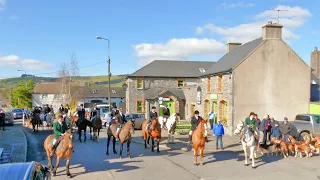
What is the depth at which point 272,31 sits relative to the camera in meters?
24.3

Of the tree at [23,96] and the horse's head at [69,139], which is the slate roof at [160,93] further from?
the tree at [23,96]

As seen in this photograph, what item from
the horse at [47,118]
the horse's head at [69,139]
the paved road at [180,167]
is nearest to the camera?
the horse's head at [69,139]

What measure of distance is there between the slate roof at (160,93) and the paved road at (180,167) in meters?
22.4

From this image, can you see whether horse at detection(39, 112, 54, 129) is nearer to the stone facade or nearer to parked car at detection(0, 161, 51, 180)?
the stone facade

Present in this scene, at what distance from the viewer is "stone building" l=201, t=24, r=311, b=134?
23.7 metres

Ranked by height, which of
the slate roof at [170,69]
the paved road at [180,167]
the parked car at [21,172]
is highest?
the slate roof at [170,69]

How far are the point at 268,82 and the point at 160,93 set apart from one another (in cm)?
1676

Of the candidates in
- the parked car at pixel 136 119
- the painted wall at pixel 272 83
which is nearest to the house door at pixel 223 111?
the painted wall at pixel 272 83

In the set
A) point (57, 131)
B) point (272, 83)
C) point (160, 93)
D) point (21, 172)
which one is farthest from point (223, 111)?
point (21, 172)

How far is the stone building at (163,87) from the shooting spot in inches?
1505

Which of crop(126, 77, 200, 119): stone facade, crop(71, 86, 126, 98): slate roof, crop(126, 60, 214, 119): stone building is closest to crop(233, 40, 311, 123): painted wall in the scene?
crop(126, 60, 214, 119): stone building

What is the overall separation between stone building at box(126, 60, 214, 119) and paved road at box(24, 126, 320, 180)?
21.3 meters

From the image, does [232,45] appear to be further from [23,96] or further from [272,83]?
[23,96]

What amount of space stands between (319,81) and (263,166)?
2316 centimetres
